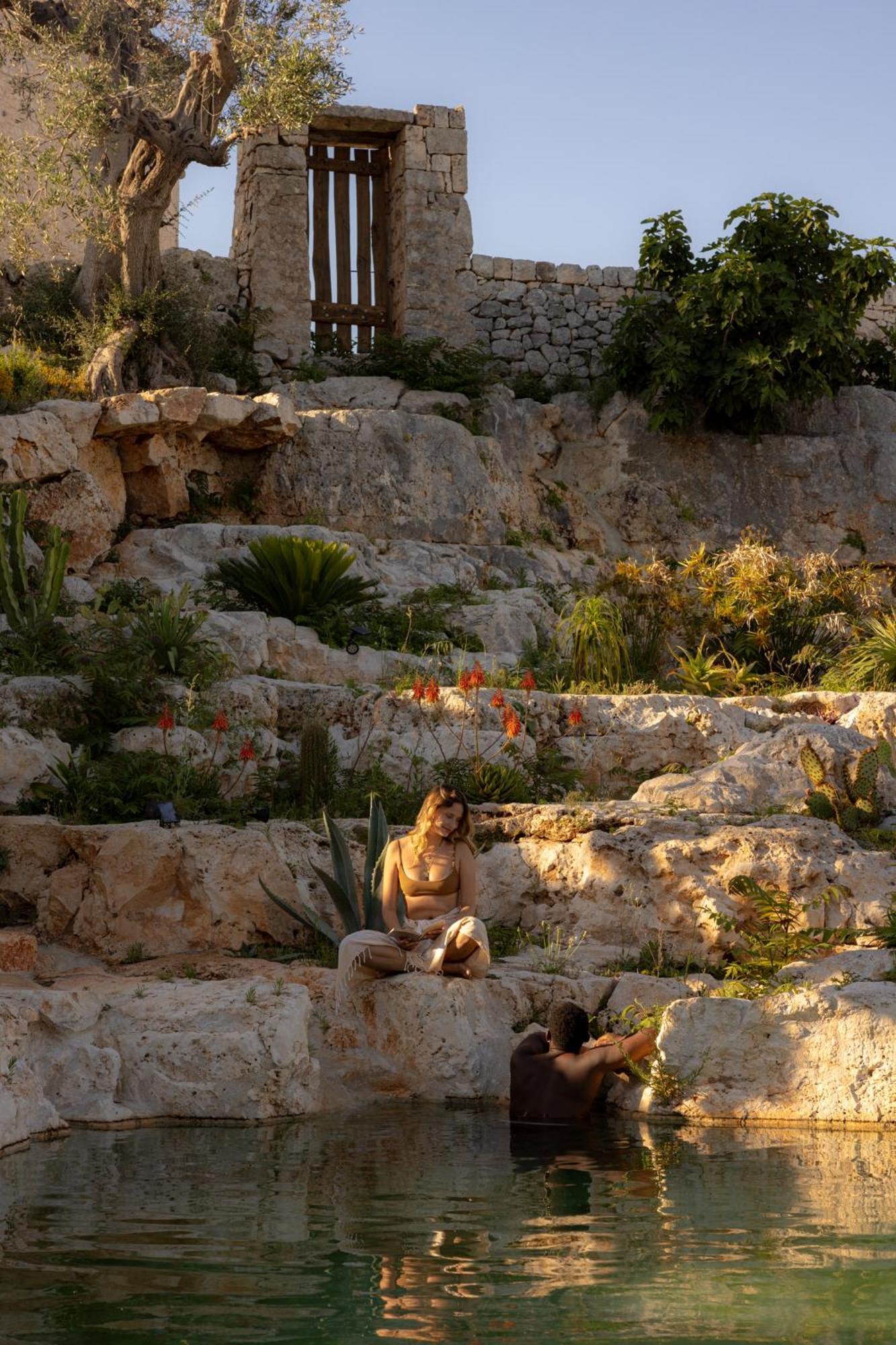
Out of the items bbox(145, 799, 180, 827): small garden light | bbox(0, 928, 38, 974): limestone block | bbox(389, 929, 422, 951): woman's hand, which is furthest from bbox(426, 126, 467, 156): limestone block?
bbox(389, 929, 422, 951): woman's hand

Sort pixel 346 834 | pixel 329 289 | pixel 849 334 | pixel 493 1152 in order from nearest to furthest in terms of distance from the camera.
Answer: pixel 493 1152 < pixel 346 834 < pixel 849 334 < pixel 329 289

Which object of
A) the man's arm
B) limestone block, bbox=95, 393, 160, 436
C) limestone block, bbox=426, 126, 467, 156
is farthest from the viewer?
limestone block, bbox=426, 126, 467, 156

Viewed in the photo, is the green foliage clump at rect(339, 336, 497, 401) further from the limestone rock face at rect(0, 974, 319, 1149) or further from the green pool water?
the green pool water

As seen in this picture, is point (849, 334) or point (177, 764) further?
point (849, 334)

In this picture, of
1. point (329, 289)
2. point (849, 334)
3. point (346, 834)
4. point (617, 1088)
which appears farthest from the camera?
point (329, 289)

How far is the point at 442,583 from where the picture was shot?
47.7 feet

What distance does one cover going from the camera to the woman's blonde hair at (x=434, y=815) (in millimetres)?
7715

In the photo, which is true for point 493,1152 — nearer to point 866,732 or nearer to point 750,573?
point 866,732

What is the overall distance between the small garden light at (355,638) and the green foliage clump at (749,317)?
18.7 feet

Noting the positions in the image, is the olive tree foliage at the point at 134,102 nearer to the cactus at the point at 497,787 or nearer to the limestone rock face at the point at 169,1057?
the cactus at the point at 497,787

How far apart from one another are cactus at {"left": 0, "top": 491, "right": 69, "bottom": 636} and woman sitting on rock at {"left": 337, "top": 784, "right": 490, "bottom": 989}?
469 cm

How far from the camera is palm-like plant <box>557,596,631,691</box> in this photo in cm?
1277

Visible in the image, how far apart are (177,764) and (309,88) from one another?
8595 millimetres

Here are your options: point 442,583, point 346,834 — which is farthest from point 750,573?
point 346,834
